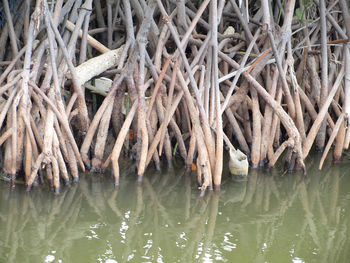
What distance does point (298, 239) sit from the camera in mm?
4355

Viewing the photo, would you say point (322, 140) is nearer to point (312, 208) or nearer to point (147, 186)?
point (312, 208)

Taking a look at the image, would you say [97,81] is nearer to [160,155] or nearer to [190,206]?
[160,155]

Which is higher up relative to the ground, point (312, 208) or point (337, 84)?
point (337, 84)

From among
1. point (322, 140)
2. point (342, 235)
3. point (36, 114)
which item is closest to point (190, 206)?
point (342, 235)

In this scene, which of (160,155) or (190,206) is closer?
(190,206)

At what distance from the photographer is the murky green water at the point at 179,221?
4.12m

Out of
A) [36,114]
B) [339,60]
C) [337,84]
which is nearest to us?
[36,114]

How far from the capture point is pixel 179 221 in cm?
466

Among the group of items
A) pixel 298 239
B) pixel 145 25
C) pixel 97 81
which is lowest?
pixel 298 239

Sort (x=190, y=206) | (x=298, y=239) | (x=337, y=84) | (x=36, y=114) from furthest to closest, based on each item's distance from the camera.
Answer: (x=337, y=84), (x=36, y=114), (x=190, y=206), (x=298, y=239)

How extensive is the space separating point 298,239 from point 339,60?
3.18 metres

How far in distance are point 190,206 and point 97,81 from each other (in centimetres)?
191

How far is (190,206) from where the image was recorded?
496 cm

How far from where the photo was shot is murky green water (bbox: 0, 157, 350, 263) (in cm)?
412
